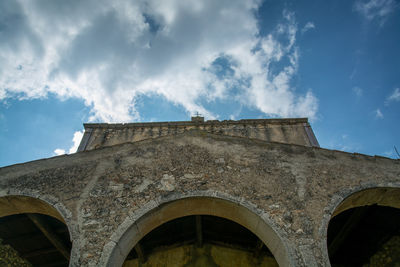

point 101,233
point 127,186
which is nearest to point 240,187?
point 127,186

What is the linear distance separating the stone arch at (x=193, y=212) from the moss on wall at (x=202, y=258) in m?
3.07

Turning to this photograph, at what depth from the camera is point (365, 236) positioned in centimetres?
653

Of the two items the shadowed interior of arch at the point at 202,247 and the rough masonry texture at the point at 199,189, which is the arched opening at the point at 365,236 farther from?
the shadowed interior of arch at the point at 202,247

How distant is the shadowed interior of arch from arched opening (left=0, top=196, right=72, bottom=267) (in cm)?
179

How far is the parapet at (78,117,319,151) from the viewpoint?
11125 millimetres

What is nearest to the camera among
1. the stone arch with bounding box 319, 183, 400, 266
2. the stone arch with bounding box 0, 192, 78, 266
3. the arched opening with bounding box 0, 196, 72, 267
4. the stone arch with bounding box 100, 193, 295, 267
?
the stone arch with bounding box 100, 193, 295, 267

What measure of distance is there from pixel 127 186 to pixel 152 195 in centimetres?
51

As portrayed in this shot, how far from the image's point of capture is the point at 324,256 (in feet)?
12.3

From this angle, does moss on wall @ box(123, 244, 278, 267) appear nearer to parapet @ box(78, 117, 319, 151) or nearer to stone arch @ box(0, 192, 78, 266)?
stone arch @ box(0, 192, 78, 266)

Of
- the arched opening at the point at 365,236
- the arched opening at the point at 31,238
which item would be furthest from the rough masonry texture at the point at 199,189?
the arched opening at the point at 365,236

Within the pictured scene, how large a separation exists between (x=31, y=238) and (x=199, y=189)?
4.53m

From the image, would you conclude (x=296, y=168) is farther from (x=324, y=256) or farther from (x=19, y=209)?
(x=19, y=209)

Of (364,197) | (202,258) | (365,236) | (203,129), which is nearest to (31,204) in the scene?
(202,258)

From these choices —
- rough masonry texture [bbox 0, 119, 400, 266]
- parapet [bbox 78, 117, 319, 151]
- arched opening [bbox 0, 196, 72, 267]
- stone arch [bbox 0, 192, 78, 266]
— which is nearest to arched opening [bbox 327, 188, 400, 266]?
rough masonry texture [bbox 0, 119, 400, 266]
